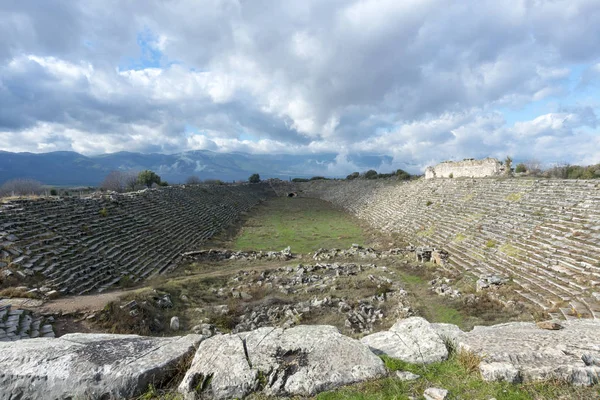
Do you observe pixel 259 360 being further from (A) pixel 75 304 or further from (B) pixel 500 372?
(A) pixel 75 304

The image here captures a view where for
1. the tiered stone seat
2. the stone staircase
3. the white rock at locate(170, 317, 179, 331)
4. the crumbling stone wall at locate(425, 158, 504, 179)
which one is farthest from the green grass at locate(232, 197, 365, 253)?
the tiered stone seat

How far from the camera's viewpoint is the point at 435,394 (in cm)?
335

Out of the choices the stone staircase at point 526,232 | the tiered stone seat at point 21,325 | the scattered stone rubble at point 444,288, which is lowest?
the scattered stone rubble at point 444,288

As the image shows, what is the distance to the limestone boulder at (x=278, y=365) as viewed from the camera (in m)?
3.58

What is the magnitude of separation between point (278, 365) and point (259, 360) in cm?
29

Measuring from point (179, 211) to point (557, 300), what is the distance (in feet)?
96.4

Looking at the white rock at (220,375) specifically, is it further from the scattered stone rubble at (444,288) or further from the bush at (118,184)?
the bush at (118,184)

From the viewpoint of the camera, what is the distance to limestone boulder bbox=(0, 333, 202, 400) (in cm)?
361

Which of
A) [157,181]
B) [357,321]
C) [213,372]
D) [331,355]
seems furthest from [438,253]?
[157,181]

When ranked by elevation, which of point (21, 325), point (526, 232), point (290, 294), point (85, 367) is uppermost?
point (85, 367)

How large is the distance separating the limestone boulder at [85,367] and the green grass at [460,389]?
2.19m

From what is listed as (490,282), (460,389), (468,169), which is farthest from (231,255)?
(468,169)

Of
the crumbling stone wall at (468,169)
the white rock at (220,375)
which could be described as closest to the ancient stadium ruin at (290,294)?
the white rock at (220,375)

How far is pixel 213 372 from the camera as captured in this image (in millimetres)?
3799
